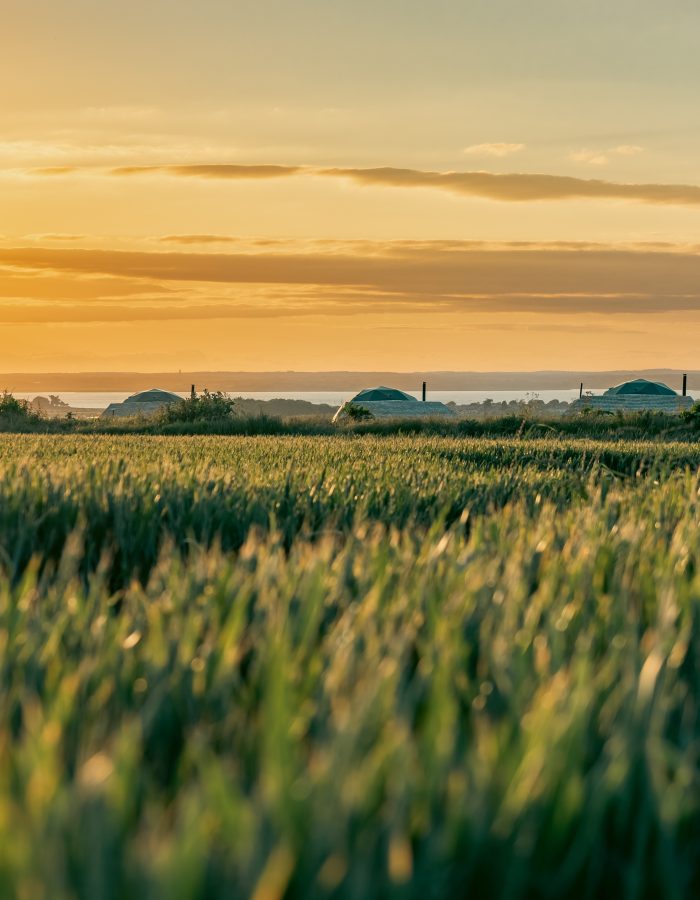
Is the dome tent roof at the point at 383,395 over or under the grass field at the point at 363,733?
over

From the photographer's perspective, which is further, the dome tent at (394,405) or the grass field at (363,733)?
the dome tent at (394,405)

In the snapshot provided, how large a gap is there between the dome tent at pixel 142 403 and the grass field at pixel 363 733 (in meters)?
37.8

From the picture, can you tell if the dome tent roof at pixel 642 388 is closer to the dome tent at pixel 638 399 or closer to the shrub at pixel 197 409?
the dome tent at pixel 638 399

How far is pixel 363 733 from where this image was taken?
1.57 m

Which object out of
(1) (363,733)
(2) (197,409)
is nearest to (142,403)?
(2) (197,409)

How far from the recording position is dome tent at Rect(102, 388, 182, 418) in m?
42.6

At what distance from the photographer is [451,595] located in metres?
2.83

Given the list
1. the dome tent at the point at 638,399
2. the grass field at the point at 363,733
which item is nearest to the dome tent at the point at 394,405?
the dome tent at the point at 638,399

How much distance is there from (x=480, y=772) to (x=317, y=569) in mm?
1277

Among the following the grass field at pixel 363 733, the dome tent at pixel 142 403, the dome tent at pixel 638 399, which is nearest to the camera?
the grass field at pixel 363 733

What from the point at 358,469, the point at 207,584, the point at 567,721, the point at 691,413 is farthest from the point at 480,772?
the point at 691,413

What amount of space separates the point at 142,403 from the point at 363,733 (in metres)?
45.3

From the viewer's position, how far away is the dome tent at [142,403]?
4262 cm

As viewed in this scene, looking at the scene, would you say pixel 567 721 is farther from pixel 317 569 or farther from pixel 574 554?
pixel 574 554
